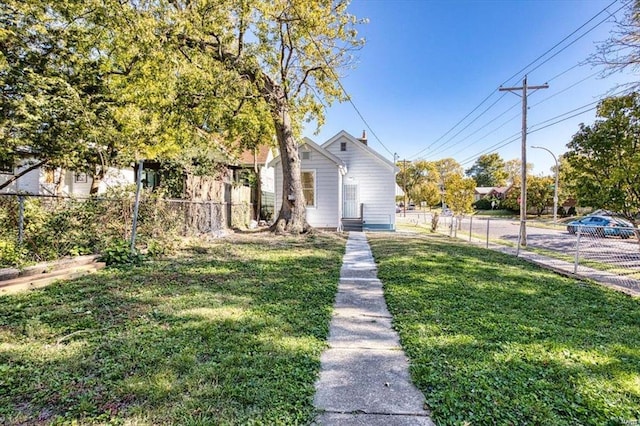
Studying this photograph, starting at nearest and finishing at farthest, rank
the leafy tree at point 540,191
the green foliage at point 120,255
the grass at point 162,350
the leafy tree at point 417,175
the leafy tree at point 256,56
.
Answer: the grass at point 162,350
the green foliage at point 120,255
the leafy tree at point 256,56
the leafy tree at point 540,191
the leafy tree at point 417,175

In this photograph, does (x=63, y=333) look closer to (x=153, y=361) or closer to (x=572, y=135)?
(x=153, y=361)

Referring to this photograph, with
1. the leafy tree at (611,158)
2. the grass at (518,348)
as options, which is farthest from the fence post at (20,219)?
the leafy tree at (611,158)

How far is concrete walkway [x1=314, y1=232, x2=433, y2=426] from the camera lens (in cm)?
219


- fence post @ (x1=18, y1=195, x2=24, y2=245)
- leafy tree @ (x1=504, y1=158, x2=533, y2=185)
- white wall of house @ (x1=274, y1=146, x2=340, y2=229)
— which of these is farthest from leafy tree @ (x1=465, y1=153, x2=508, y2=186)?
fence post @ (x1=18, y1=195, x2=24, y2=245)

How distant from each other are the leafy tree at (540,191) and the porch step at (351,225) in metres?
30.5

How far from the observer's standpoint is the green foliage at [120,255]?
6266mm

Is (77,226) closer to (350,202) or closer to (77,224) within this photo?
(77,224)

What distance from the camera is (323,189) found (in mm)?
15609

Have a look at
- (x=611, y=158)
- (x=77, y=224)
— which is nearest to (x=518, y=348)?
(x=77, y=224)

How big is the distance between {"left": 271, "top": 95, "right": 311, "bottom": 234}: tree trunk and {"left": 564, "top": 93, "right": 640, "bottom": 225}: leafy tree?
28.3 ft

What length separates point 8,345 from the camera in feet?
9.68

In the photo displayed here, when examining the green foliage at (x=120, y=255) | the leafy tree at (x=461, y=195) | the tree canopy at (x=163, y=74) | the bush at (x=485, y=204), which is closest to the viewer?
the green foliage at (x=120, y=255)

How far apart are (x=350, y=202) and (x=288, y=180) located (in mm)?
6564

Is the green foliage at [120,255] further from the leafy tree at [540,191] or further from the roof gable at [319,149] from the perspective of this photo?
the leafy tree at [540,191]
